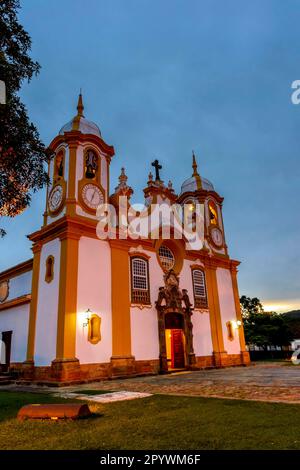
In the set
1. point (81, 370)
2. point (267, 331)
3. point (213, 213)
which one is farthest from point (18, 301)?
point (267, 331)

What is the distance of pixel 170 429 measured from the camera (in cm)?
484

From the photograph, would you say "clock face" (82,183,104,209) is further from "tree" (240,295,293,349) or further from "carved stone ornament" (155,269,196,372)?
"tree" (240,295,293,349)

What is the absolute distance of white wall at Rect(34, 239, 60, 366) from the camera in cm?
1457

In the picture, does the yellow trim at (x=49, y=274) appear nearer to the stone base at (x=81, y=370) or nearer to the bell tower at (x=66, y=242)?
the bell tower at (x=66, y=242)

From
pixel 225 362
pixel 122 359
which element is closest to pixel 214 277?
pixel 225 362

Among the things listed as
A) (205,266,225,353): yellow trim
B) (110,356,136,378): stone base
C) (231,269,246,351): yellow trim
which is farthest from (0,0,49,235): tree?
(231,269,246,351): yellow trim

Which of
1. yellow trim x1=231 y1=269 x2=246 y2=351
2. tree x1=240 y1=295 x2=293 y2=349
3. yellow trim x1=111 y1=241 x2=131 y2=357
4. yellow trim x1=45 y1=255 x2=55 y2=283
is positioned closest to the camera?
yellow trim x1=111 y1=241 x2=131 y2=357

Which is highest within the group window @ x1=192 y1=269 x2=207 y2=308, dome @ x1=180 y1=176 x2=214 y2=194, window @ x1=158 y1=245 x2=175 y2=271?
dome @ x1=180 y1=176 x2=214 y2=194

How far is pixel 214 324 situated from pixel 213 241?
5812 mm

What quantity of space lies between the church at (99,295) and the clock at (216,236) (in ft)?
4.78

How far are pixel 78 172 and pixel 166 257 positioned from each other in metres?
7.26

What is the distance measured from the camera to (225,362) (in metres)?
21.0

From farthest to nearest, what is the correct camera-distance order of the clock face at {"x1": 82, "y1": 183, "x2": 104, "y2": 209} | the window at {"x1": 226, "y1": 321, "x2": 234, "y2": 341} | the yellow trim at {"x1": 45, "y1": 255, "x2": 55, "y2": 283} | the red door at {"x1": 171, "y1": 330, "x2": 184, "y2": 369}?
the window at {"x1": 226, "y1": 321, "x2": 234, "y2": 341}, the red door at {"x1": 171, "y1": 330, "x2": 184, "y2": 369}, the clock face at {"x1": 82, "y1": 183, "x2": 104, "y2": 209}, the yellow trim at {"x1": 45, "y1": 255, "x2": 55, "y2": 283}

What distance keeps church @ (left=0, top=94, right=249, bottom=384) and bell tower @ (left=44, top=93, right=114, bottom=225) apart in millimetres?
55
